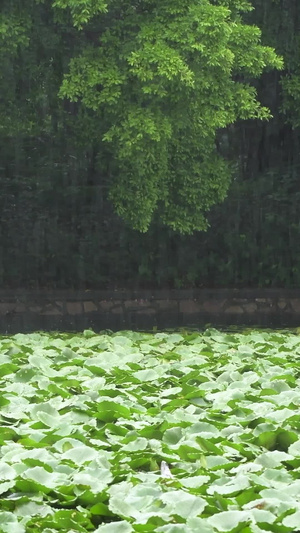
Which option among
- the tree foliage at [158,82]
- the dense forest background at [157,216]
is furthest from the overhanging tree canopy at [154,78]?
the dense forest background at [157,216]

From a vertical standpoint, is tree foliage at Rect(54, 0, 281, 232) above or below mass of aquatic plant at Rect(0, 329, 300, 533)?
above

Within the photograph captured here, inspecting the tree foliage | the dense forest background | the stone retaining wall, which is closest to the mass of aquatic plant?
the tree foliage

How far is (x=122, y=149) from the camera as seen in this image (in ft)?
32.7

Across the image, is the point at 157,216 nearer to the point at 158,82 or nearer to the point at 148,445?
the point at 158,82

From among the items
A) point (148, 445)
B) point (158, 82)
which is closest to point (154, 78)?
point (158, 82)

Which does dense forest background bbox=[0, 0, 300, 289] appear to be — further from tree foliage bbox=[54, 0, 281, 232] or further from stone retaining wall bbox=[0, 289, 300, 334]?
tree foliage bbox=[54, 0, 281, 232]

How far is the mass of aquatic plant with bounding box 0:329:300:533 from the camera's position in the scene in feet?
10.3

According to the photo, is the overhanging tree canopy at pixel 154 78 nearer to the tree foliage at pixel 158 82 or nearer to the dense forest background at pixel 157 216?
the tree foliage at pixel 158 82

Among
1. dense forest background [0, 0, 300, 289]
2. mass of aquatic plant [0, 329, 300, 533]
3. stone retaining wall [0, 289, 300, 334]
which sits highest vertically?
dense forest background [0, 0, 300, 289]

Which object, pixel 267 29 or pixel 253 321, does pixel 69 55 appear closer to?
pixel 267 29

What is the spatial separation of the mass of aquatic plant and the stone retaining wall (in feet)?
21.3

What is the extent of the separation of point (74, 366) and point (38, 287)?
7.65 metres

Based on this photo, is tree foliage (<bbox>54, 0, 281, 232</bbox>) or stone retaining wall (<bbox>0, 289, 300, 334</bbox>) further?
stone retaining wall (<bbox>0, 289, 300, 334</bbox>)

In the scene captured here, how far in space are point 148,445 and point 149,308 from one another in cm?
966
